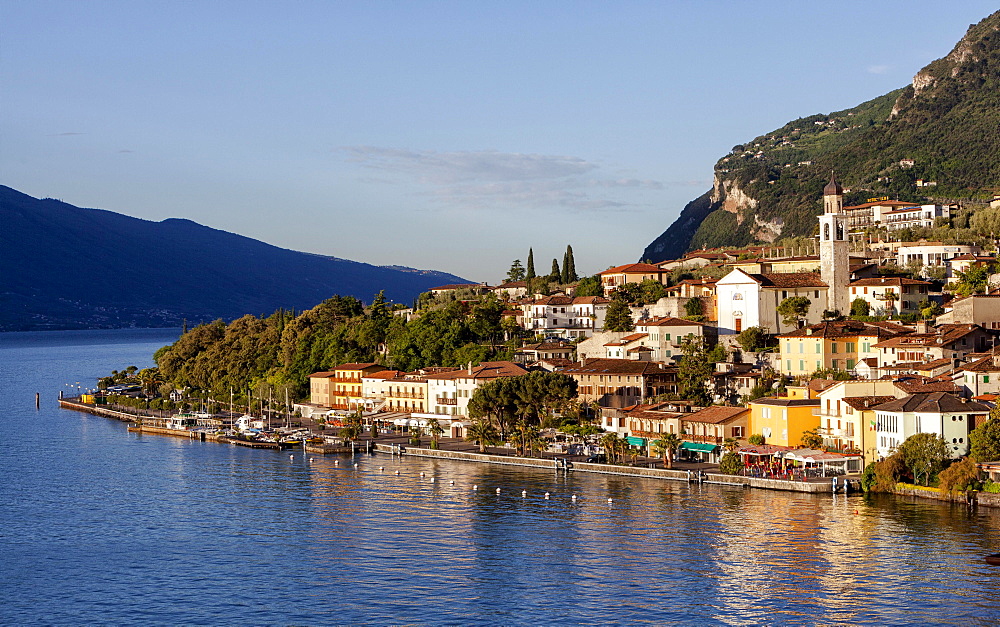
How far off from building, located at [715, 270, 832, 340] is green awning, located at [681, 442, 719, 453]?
1877 cm

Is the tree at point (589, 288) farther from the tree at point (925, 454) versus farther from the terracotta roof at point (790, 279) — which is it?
the tree at point (925, 454)

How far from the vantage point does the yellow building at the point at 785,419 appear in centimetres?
6391

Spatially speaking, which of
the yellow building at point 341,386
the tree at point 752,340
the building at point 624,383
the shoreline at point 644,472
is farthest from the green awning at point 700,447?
the yellow building at point 341,386

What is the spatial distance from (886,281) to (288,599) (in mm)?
55139

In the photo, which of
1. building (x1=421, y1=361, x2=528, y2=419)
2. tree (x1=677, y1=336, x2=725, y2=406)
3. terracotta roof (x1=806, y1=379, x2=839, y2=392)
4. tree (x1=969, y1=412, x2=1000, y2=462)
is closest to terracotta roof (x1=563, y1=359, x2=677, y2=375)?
tree (x1=677, y1=336, x2=725, y2=406)

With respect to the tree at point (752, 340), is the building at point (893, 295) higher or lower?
higher

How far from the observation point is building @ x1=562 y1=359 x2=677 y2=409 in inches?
3091

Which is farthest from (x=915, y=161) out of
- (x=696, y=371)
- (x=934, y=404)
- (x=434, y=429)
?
(x=934, y=404)

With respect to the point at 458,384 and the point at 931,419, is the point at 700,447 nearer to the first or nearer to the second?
the point at 931,419

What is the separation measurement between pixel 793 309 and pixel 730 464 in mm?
24568

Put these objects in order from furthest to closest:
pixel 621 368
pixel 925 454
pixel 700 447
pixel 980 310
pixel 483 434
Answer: pixel 621 368 → pixel 483 434 → pixel 980 310 → pixel 700 447 → pixel 925 454

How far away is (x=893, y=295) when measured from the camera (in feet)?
280

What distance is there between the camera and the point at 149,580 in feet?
151

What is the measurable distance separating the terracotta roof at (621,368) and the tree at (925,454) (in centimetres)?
2449
